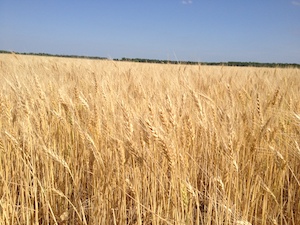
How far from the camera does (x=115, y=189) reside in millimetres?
986

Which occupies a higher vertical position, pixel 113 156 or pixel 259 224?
pixel 113 156

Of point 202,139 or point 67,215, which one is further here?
point 202,139

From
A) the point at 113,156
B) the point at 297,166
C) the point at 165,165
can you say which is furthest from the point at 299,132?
the point at 113,156

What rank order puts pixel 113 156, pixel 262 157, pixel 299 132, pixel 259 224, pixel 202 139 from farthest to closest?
pixel 299 132
pixel 202 139
pixel 262 157
pixel 113 156
pixel 259 224

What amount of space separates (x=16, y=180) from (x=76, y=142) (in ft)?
1.03

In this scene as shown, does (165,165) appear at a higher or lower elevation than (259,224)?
higher

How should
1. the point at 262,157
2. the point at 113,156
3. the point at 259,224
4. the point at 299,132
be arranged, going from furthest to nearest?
the point at 299,132, the point at 262,157, the point at 113,156, the point at 259,224

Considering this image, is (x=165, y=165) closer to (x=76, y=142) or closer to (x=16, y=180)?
(x=76, y=142)

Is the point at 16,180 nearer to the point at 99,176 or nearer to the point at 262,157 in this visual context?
the point at 99,176

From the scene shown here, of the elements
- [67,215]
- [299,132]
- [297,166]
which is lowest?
[67,215]

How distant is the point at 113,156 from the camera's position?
3.50 ft

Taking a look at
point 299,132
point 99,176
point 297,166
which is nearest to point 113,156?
point 99,176

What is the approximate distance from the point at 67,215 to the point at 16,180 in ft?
1.07

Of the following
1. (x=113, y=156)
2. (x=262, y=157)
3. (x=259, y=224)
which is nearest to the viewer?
(x=259, y=224)
